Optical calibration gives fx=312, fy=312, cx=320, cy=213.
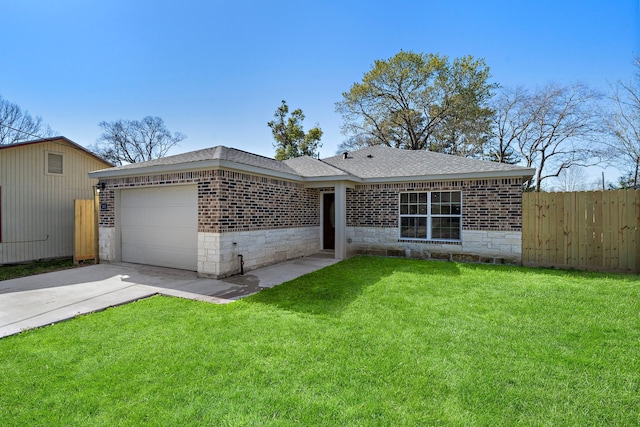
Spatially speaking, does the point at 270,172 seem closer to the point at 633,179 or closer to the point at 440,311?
the point at 440,311

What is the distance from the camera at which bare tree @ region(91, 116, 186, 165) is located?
102 feet

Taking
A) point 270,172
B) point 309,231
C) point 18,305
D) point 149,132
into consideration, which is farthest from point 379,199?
point 149,132

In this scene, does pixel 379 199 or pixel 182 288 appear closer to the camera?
pixel 182 288

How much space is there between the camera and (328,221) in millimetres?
11867

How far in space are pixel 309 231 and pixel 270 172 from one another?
3.13m

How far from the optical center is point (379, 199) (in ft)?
35.0

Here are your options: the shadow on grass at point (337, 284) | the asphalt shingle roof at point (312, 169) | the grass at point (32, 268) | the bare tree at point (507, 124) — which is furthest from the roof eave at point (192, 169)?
the bare tree at point (507, 124)

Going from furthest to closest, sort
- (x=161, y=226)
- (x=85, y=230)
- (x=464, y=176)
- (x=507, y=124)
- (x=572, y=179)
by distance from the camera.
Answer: (x=572, y=179), (x=507, y=124), (x=85, y=230), (x=464, y=176), (x=161, y=226)

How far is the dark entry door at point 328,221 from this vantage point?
11746 mm

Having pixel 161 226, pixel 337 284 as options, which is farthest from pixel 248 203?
pixel 337 284

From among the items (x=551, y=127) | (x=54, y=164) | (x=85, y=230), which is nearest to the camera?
(x=85, y=230)

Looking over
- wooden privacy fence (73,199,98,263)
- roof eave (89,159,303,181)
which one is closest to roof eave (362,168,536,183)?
roof eave (89,159,303,181)

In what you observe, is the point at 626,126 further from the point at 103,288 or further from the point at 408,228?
the point at 103,288

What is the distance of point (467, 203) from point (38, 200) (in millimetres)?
13589
